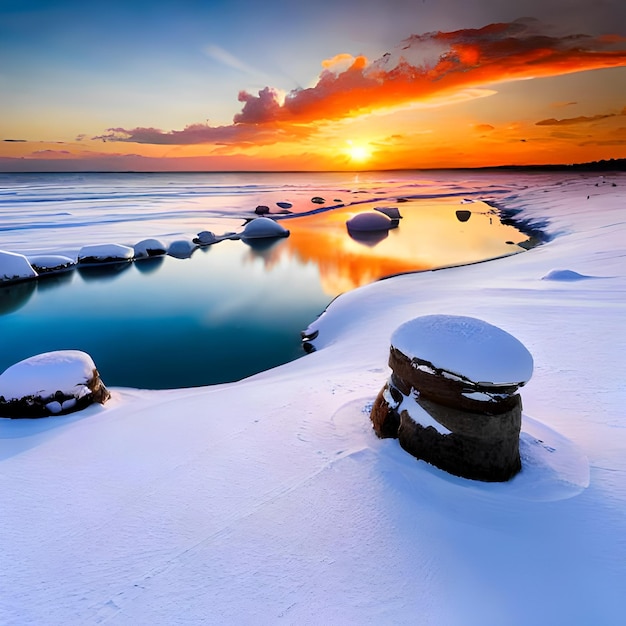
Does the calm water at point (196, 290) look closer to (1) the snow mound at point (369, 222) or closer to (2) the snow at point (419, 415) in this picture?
(1) the snow mound at point (369, 222)

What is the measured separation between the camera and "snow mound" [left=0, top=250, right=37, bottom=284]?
1502cm

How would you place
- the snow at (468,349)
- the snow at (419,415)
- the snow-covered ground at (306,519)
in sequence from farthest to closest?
the snow at (419,415) → the snow at (468,349) → the snow-covered ground at (306,519)

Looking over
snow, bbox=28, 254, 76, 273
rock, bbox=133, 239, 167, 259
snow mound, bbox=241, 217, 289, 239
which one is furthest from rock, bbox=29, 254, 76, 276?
snow mound, bbox=241, 217, 289, 239

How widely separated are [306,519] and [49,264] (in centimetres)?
1831

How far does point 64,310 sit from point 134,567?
12.6 m

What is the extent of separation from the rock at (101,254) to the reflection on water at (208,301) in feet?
1.56

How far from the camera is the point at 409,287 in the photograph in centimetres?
1120

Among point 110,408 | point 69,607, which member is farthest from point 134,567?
point 110,408

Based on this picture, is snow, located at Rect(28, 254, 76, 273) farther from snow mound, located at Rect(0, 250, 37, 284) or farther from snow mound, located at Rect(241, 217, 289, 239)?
snow mound, located at Rect(241, 217, 289, 239)

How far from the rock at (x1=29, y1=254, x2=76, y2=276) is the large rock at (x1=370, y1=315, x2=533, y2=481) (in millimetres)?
18059

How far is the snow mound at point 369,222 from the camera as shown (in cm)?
2605

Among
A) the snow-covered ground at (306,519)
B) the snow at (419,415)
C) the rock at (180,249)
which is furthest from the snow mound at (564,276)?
the rock at (180,249)

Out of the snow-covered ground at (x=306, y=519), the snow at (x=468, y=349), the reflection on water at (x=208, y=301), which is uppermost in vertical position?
the snow at (x=468, y=349)

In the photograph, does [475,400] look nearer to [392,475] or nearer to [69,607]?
[392,475]
